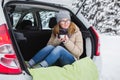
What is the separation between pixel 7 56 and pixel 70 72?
32.8 inches

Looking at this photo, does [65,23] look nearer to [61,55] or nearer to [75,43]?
[75,43]

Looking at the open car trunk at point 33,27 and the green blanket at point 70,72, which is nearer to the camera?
the green blanket at point 70,72

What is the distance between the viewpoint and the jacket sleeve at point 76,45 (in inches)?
217

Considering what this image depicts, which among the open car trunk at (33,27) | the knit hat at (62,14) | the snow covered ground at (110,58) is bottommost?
Result: the snow covered ground at (110,58)

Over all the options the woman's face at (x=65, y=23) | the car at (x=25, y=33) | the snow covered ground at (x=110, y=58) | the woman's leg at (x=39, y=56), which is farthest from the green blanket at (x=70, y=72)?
the snow covered ground at (x=110, y=58)

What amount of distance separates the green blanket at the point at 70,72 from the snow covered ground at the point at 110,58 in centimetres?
311

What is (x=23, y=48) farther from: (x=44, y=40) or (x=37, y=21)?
(x=37, y=21)

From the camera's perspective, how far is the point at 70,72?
4629 mm

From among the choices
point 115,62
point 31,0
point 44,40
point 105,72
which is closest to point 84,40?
point 44,40

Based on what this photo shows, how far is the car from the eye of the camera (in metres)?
4.07

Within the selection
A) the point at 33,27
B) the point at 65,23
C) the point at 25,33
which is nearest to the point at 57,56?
the point at 65,23

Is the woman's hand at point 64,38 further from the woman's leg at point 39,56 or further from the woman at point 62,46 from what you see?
the woman's leg at point 39,56

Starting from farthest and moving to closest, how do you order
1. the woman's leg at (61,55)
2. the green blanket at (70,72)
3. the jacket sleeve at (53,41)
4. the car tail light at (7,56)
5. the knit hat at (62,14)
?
the jacket sleeve at (53,41)
the knit hat at (62,14)
the woman's leg at (61,55)
the green blanket at (70,72)
the car tail light at (7,56)

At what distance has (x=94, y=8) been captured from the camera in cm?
2408
